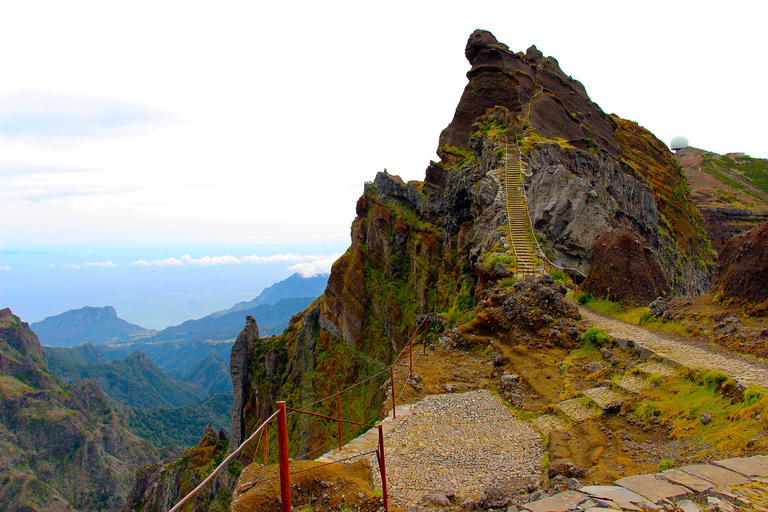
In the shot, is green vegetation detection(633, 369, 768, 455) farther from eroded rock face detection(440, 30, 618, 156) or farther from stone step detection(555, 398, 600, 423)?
eroded rock face detection(440, 30, 618, 156)

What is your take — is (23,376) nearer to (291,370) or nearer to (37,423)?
(37,423)

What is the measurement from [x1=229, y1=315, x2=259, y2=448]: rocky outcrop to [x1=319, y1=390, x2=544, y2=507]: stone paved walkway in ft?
146

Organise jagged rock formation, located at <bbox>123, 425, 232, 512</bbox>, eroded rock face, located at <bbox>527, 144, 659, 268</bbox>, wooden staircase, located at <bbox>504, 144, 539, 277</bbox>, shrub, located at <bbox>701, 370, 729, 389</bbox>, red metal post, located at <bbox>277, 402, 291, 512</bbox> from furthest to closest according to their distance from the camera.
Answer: jagged rock formation, located at <bbox>123, 425, 232, 512</bbox>, eroded rock face, located at <bbox>527, 144, 659, 268</bbox>, wooden staircase, located at <bbox>504, 144, 539, 277</bbox>, shrub, located at <bbox>701, 370, 729, 389</bbox>, red metal post, located at <bbox>277, 402, 291, 512</bbox>

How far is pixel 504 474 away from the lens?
25.0 ft

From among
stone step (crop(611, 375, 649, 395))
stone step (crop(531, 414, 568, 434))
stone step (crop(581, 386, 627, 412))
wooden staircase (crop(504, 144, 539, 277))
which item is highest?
wooden staircase (crop(504, 144, 539, 277))

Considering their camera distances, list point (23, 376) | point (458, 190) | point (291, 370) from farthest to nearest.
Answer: point (23, 376)
point (291, 370)
point (458, 190)

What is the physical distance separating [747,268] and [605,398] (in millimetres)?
5629

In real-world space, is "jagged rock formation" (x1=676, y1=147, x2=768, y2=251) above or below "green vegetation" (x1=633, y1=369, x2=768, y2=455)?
above

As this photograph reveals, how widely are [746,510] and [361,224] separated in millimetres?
48267

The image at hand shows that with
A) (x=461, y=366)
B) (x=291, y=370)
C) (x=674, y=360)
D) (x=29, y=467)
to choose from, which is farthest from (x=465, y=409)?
(x=29, y=467)

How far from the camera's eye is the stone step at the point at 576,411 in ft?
29.1

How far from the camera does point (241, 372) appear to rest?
51.9m

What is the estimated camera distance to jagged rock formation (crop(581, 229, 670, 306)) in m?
14.5

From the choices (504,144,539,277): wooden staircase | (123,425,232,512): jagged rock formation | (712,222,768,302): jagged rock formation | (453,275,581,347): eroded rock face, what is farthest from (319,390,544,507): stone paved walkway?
(123,425,232,512): jagged rock formation
